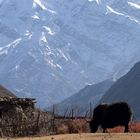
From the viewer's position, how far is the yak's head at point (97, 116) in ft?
152

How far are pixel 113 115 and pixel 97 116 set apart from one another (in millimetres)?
1621

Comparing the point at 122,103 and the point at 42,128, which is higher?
the point at 122,103

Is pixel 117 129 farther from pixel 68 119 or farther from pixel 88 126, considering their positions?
pixel 68 119

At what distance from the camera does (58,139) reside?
37.2m

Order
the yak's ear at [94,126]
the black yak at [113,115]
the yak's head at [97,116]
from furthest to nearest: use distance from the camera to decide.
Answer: the yak's ear at [94,126] → the yak's head at [97,116] → the black yak at [113,115]

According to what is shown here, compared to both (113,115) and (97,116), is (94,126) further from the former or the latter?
(113,115)

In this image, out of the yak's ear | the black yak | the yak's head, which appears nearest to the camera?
the black yak

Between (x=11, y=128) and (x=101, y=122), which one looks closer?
(x=101, y=122)

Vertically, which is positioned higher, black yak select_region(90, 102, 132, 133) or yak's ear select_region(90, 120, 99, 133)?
black yak select_region(90, 102, 132, 133)

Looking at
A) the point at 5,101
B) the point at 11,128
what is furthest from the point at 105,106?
the point at 5,101

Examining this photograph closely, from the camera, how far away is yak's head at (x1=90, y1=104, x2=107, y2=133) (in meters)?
46.4

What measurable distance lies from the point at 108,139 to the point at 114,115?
10.3 m

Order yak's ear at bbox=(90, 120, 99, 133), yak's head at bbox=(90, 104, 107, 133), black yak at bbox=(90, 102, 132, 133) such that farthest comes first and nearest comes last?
yak's ear at bbox=(90, 120, 99, 133) < yak's head at bbox=(90, 104, 107, 133) < black yak at bbox=(90, 102, 132, 133)

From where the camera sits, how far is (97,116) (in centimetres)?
4712
